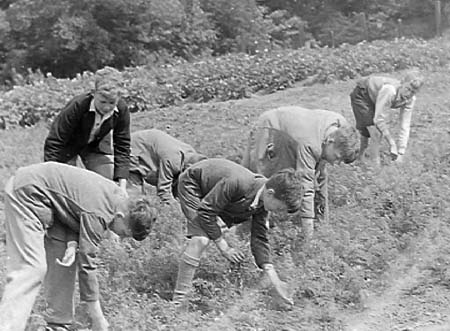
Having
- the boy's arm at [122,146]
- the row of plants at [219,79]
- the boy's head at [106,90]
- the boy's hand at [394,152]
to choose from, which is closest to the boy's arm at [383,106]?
the boy's hand at [394,152]

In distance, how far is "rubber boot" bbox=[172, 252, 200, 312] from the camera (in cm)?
571

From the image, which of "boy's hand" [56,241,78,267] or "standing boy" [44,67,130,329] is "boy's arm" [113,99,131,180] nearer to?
"standing boy" [44,67,130,329]

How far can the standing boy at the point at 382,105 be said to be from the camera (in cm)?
852

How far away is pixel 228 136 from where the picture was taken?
37.5 feet

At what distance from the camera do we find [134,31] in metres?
25.0

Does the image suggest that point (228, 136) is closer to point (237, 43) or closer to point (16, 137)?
point (16, 137)

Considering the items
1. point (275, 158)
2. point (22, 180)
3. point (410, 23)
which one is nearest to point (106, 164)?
point (275, 158)

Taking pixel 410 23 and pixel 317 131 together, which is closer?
pixel 317 131

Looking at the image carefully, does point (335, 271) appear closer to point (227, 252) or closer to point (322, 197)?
point (227, 252)

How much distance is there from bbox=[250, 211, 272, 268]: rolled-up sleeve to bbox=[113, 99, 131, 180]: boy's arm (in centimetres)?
119

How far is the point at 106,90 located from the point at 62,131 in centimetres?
52

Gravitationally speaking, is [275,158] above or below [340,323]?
above

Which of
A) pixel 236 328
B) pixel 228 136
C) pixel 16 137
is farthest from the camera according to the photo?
pixel 16 137

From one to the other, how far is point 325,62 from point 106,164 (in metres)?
10.8
